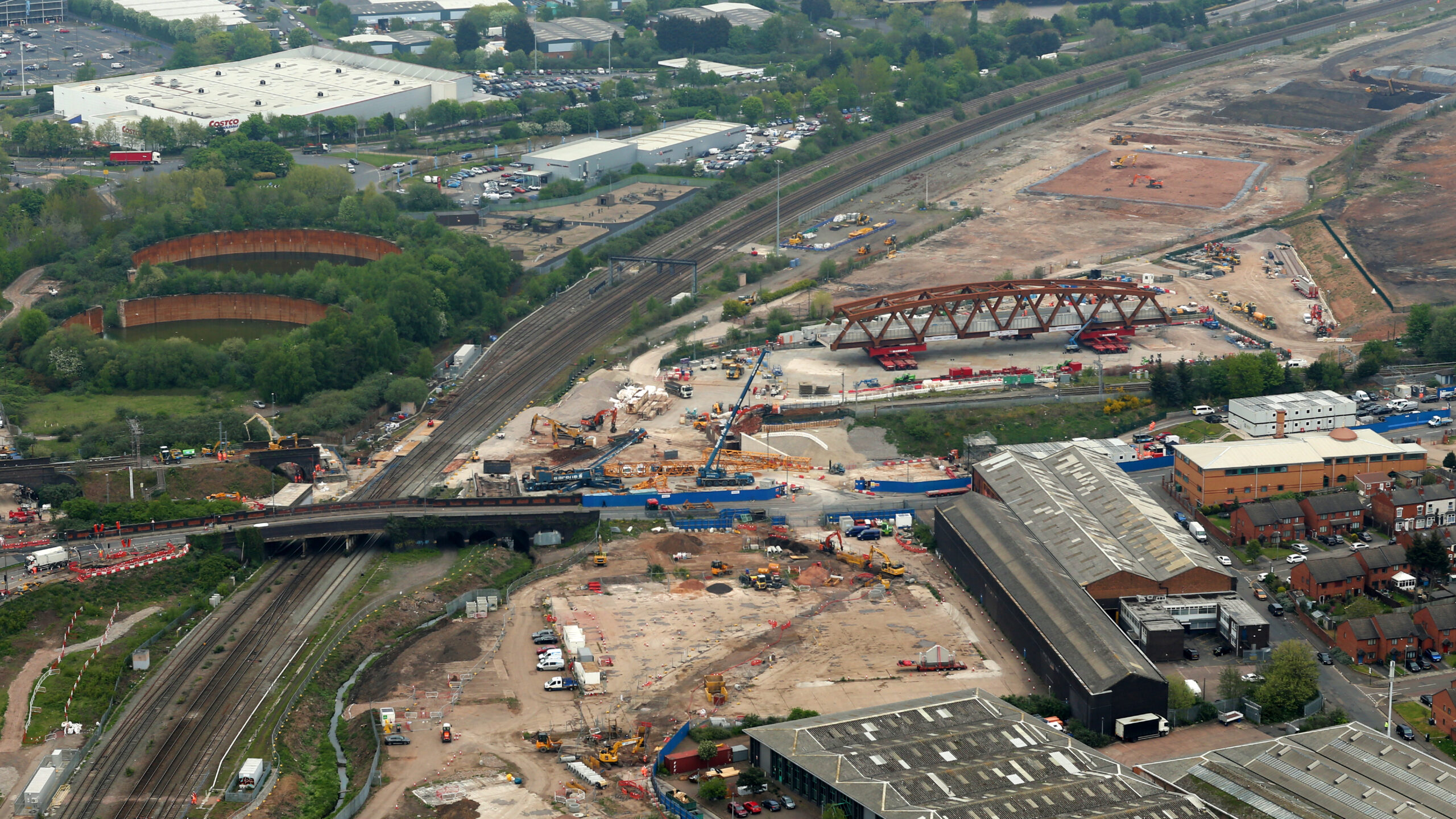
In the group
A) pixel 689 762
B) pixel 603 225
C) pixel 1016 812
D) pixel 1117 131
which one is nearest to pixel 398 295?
pixel 603 225

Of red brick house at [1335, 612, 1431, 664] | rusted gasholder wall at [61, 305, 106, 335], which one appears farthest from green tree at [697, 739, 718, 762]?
rusted gasholder wall at [61, 305, 106, 335]

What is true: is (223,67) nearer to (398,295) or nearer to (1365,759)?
(398,295)

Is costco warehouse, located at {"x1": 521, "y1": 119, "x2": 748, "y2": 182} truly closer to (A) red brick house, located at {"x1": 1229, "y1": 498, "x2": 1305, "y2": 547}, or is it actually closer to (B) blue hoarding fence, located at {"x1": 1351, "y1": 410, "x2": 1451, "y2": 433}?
(B) blue hoarding fence, located at {"x1": 1351, "y1": 410, "x2": 1451, "y2": 433}

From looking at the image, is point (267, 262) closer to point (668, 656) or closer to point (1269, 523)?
point (668, 656)

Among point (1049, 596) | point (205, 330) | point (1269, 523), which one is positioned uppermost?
point (1049, 596)

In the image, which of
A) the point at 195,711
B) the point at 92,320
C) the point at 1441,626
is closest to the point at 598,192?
the point at 92,320

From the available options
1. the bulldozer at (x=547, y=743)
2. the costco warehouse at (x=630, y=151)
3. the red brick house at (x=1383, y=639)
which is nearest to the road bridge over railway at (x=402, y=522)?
the bulldozer at (x=547, y=743)

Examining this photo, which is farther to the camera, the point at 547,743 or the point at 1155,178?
the point at 1155,178
